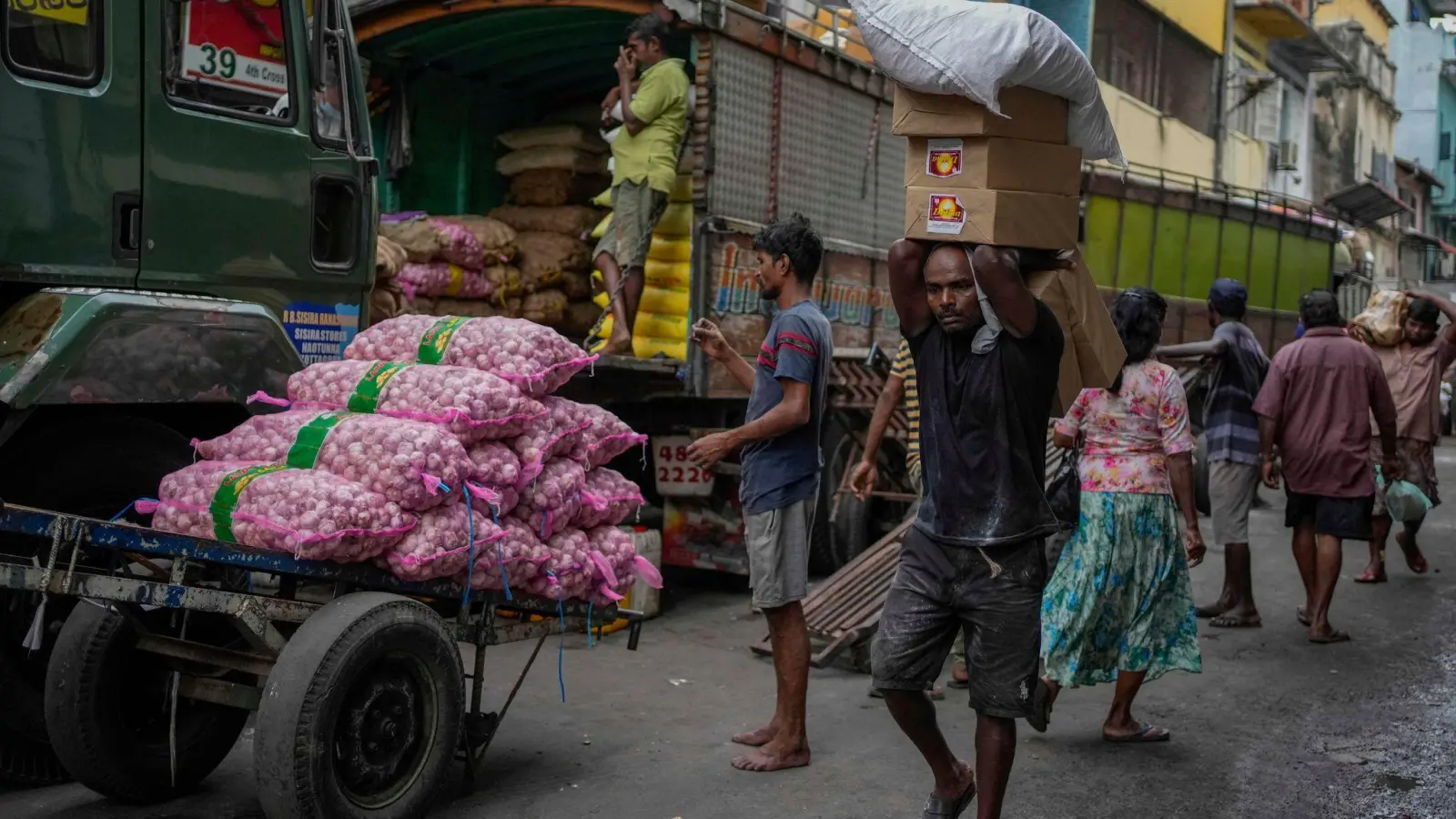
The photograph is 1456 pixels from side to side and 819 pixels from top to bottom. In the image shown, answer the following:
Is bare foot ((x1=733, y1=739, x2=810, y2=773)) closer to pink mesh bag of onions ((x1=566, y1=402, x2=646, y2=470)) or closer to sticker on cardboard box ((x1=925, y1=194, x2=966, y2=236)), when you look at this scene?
pink mesh bag of onions ((x1=566, y1=402, x2=646, y2=470))

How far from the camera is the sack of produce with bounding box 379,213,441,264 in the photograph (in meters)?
7.43

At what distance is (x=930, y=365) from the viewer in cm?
389

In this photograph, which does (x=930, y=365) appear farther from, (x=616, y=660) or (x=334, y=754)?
(x=616, y=660)

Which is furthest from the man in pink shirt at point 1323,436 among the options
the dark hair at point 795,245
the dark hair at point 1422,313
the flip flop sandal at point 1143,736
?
the dark hair at point 795,245

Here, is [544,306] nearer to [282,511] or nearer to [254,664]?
[254,664]

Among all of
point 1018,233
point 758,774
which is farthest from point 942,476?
point 758,774

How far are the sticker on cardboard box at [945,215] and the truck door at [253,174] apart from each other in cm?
262

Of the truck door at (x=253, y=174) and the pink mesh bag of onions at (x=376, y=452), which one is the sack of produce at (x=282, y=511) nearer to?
the pink mesh bag of onions at (x=376, y=452)

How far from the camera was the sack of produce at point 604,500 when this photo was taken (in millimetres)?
4555

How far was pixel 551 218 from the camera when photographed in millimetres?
8398

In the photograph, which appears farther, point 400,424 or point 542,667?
point 542,667

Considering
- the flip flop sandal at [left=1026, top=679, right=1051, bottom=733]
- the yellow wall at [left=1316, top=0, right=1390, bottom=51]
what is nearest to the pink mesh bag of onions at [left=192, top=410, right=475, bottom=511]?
the flip flop sandal at [left=1026, top=679, right=1051, bottom=733]

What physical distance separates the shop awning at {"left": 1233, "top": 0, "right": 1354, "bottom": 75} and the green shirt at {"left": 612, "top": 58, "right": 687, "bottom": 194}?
20.3m

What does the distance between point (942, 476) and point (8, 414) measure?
2727 mm
